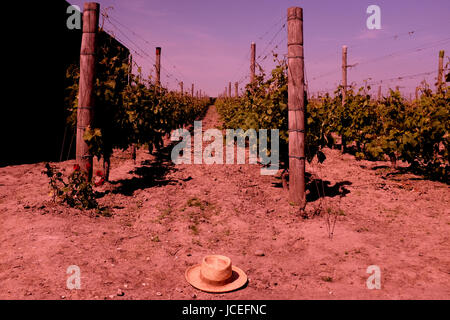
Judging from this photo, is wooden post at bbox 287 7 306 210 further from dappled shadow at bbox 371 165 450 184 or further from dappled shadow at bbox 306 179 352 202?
dappled shadow at bbox 371 165 450 184

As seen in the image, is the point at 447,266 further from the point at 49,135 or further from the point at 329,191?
the point at 49,135

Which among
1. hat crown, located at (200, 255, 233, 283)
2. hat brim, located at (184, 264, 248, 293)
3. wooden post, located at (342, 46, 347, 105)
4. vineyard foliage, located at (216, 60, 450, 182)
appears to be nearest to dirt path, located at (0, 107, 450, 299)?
hat brim, located at (184, 264, 248, 293)

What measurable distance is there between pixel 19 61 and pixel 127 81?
5.16 metres

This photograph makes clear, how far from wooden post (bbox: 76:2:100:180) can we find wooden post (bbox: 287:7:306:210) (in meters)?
3.47

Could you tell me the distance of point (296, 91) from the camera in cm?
527

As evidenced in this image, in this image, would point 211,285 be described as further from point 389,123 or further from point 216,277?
point 389,123

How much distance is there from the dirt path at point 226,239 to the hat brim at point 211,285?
63mm

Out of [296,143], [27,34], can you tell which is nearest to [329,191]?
[296,143]

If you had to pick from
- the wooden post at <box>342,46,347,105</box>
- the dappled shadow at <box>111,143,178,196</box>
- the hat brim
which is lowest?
the hat brim

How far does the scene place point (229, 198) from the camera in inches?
236

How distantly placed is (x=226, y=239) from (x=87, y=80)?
378cm

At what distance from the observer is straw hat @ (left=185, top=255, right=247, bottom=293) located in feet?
9.99

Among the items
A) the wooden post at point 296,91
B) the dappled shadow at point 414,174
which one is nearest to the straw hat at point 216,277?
the wooden post at point 296,91

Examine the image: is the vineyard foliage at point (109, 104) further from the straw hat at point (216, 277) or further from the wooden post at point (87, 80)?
the straw hat at point (216, 277)
